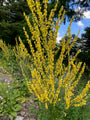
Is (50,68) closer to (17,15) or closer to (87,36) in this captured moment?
(87,36)

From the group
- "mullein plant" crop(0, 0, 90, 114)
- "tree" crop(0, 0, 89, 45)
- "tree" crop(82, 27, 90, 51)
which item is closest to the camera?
"mullein plant" crop(0, 0, 90, 114)

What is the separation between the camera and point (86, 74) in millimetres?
5984

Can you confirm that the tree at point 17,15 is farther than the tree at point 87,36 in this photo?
Yes

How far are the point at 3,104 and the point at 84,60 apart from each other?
4.34 meters

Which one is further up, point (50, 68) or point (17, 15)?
point (17, 15)

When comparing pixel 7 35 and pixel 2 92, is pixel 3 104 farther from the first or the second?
pixel 7 35

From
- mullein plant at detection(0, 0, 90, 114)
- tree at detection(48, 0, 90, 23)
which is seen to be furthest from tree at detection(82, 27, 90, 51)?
mullein plant at detection(0, 0, 90, 114)

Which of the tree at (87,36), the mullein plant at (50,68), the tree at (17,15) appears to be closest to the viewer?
the mullein plant at (50,68)

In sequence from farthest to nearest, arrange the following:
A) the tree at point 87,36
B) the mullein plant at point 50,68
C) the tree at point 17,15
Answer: the tree at point 17,15
the tree at point 87,36
the mullein plant at point 50,68

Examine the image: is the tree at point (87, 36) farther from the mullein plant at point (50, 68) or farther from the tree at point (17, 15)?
the mullein plant at point (50, 68)

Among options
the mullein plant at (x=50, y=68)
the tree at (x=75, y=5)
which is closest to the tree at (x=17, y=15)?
the tree at (x=75, y=5)

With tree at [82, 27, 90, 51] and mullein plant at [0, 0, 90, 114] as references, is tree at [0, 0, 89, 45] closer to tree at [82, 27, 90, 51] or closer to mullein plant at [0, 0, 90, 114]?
tree at [82, 27, 90, 51]

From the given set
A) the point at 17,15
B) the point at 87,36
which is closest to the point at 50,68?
the point at 87,36

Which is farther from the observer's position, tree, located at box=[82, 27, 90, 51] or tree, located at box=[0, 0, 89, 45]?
tree, located at box=[0, 0, 89, 45]
